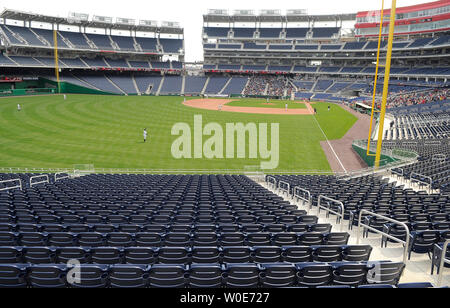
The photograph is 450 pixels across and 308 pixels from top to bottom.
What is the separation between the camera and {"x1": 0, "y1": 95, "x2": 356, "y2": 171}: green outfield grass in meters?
24.4

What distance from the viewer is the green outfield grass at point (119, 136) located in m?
24.4

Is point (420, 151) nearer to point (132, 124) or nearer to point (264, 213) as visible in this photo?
point (264, 213)

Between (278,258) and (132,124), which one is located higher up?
(132,124)

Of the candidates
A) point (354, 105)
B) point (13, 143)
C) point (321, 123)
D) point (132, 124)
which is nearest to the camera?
point (13, 143)

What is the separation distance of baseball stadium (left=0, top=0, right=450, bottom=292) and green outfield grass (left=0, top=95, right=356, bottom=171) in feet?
0.88

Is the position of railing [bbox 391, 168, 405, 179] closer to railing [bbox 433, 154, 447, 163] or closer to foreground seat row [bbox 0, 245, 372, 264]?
railing [bbox 433, 154, 447, 163]

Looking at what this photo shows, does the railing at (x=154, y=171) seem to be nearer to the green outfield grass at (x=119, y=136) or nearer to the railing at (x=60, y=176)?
the green outfield grass at (x=119, y=136)

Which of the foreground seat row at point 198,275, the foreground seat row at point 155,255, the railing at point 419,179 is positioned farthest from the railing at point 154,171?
the foreground seat row at point 198,275

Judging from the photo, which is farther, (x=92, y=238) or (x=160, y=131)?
(x=160, y=131)

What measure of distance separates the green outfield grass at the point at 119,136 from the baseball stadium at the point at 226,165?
27cm

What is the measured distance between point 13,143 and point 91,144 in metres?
7.04

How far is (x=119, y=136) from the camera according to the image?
31766mm

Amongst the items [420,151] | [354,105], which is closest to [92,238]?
[420,151]

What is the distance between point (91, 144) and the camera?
28578 mm
